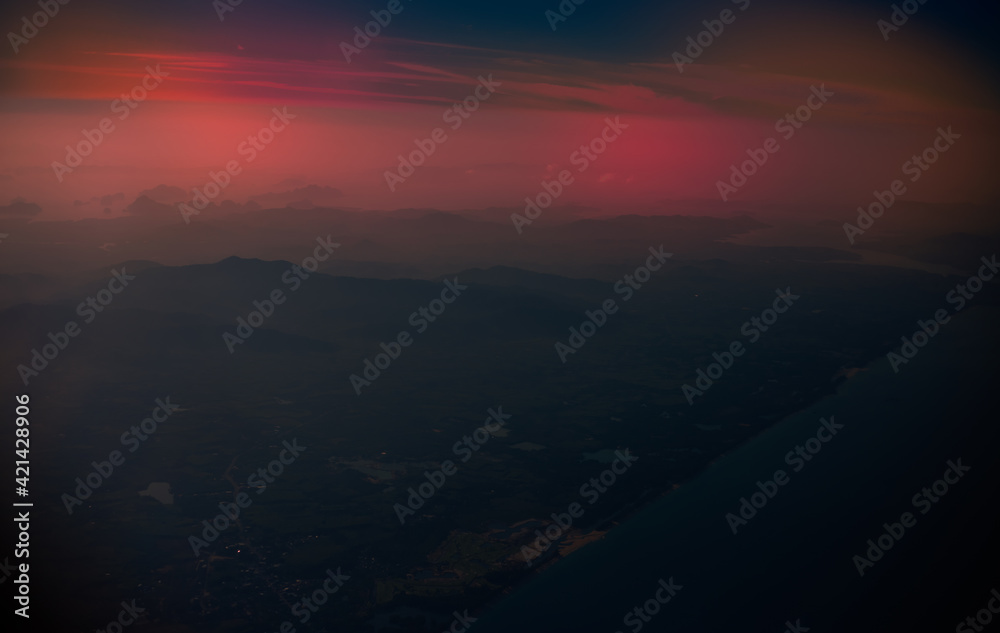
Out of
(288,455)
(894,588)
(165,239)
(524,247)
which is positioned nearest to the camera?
(894,588)

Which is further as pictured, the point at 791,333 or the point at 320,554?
the point at 791,333

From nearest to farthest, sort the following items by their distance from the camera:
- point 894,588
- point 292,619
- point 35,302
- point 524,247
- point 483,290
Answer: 1. point 292,619
2. point 894,588
3. point 35,302
4. point 483,290
5. point 524,247

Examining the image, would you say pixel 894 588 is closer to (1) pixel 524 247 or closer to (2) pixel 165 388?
(2) pixel 165 388

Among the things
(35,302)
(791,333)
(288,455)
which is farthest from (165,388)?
(791,333)

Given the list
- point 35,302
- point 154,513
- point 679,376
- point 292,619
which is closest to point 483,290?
point 679,376

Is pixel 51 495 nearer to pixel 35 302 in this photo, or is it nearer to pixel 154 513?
pixel 154 513

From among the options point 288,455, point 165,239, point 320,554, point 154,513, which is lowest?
point 320,554

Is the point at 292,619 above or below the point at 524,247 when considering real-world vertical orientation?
below
